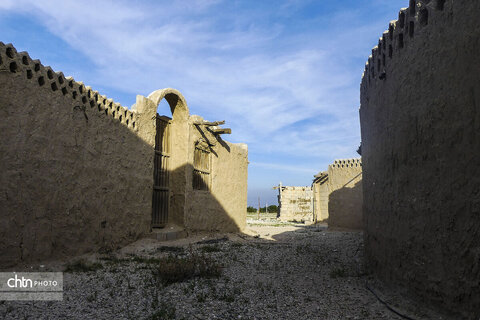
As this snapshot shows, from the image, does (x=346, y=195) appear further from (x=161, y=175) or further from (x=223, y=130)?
(x=161, y=175)

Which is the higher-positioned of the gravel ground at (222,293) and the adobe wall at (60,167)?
the adobe wall at (60,167)

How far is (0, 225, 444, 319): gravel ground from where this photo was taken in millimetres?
3537

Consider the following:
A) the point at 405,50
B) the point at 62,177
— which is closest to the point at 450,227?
the point at 405,50

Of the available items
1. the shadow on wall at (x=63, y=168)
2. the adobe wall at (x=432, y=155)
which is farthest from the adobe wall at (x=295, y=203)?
the adobe wall at (x=432, y=155)

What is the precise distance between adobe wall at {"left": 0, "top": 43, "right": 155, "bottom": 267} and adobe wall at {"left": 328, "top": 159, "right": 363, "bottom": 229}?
405 inches

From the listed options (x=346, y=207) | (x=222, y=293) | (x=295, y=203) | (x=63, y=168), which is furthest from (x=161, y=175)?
(x=295, y=203)

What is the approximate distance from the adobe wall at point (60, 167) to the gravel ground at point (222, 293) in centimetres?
69

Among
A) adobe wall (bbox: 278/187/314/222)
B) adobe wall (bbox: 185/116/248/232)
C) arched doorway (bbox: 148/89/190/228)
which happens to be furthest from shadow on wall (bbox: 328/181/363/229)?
adobe wall (bbox: 278/187/314/222)

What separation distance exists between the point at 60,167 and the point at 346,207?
12.7m

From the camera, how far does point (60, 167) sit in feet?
19.5

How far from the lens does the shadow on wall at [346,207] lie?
590 inches

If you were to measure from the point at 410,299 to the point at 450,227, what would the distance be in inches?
45.5

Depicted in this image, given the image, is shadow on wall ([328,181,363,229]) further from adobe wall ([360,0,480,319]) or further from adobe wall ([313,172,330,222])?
adobe wall ([360,0,480,319])

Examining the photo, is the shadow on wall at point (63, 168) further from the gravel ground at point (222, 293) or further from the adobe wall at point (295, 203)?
the adobe wall at point (295, 203)
